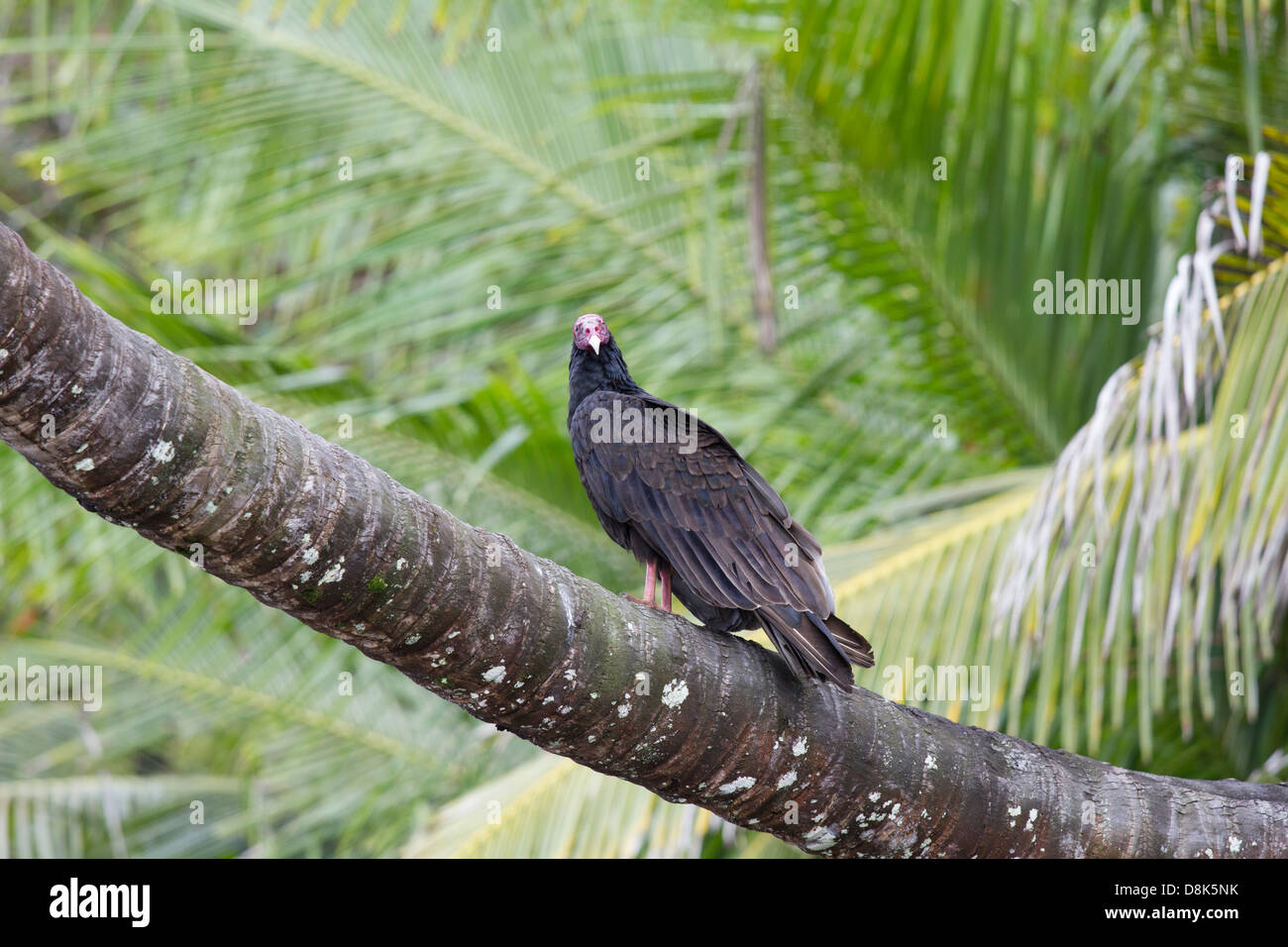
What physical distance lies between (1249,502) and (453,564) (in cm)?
270

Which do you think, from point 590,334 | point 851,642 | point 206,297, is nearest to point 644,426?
point 590,334

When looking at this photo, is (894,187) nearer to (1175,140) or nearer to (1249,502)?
(1175,140)

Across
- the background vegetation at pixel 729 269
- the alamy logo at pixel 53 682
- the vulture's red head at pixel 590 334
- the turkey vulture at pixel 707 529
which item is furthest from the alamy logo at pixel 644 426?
the alamy logo at pixel 53 682

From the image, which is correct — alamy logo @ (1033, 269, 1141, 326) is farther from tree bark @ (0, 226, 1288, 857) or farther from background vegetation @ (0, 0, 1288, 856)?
tree bark @ (0, 226, 1288, 857)

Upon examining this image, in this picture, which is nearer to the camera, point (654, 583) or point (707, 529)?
point (707, 529)

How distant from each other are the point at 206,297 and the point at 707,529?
5631 mm

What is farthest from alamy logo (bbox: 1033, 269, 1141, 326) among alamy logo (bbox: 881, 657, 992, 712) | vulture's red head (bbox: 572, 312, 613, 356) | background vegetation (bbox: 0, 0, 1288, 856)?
vulture's red head (bbox: 572, 312, 613, 356)

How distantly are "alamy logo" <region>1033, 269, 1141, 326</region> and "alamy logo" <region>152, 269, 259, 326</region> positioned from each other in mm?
3833

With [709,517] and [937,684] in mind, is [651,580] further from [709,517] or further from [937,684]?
[937,684]

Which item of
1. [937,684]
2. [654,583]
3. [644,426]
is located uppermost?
[644,426]

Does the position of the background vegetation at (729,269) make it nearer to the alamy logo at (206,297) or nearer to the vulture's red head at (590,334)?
the alamy logo at (206,297)

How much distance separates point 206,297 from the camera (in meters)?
7.81

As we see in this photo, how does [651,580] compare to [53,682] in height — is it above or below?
above

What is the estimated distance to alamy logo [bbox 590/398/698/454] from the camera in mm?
3377
